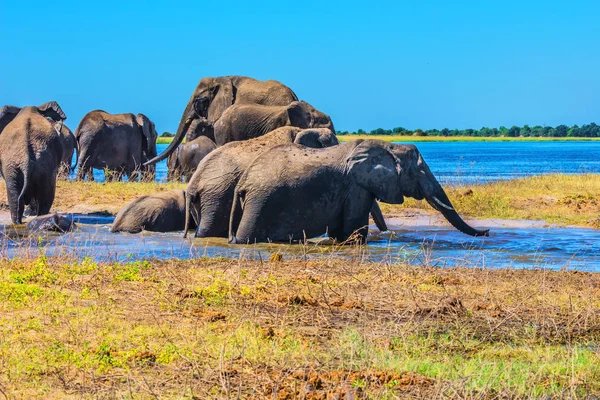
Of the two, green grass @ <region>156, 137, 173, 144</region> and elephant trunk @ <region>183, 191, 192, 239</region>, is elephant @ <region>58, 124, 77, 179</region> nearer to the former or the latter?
elephant trunk @ <region>183, 191, 192, 239</region>

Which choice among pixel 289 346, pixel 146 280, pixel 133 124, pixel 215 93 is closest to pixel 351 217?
pixel 146 280

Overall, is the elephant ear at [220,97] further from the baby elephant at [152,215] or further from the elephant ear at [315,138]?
the baby elephant at [152,215]

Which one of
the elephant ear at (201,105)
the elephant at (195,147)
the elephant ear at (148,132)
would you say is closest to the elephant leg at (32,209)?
the elephant at (195,147)

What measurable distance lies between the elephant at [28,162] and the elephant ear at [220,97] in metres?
7.14

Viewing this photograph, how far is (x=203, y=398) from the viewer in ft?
18.2

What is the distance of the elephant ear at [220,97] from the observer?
23.8 metres

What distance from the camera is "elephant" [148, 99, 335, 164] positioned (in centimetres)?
2081

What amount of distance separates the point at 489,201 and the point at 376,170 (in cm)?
557

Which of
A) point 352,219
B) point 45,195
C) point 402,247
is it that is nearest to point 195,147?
point 45,195

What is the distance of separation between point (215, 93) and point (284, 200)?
11138 mm

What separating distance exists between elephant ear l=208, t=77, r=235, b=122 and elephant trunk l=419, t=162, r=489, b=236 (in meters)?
9.89

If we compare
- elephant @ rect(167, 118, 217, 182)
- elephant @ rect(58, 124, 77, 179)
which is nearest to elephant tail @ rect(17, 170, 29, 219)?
elephant @ rect(58, 124, 77, 179)

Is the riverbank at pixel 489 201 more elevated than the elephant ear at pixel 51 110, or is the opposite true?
the elephant ear at pixel 51 110

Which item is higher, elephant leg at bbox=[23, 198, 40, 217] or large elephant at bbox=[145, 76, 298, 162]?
large elephant at bbox=[145, 76, 298, 162]
